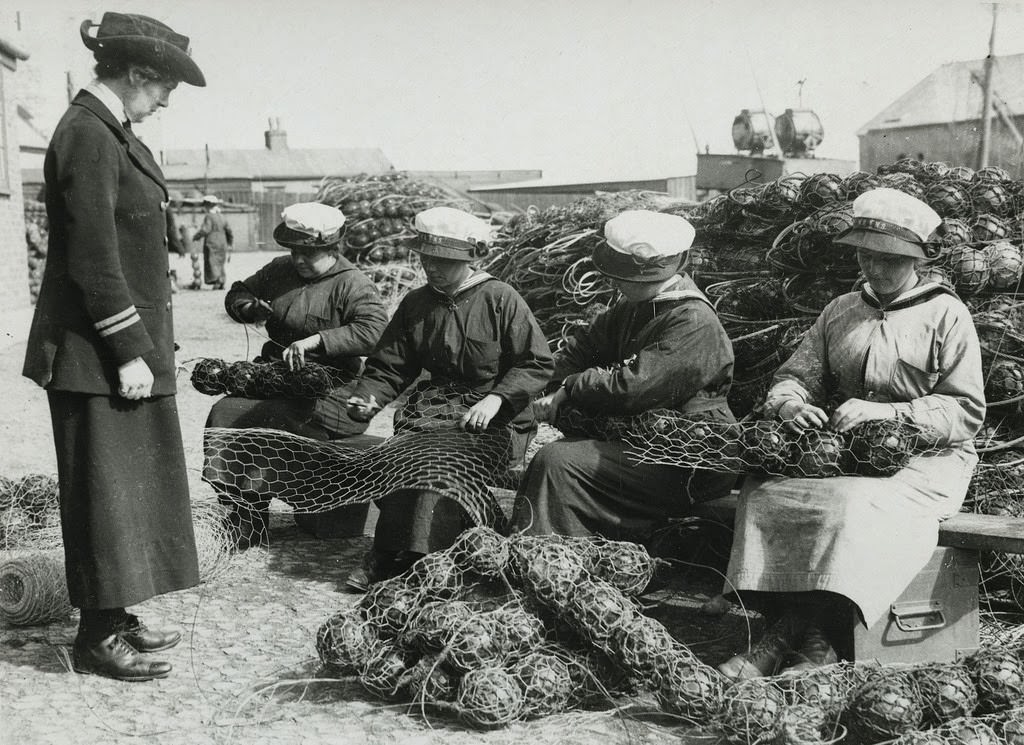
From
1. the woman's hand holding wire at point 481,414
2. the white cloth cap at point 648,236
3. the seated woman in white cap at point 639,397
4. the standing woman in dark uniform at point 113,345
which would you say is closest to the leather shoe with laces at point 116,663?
the standing woman in dark uniform at point 113,345

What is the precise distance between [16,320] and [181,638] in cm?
1254

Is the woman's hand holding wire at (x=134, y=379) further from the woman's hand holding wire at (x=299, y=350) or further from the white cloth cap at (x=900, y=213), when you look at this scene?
the white cloth cap at (x=900, y=213)

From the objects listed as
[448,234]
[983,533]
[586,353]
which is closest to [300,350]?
[448,234]

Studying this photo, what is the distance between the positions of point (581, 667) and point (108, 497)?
171 centimetres

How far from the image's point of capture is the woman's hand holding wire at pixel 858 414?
3670mm

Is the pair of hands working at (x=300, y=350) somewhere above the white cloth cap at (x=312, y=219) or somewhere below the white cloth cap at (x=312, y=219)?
below

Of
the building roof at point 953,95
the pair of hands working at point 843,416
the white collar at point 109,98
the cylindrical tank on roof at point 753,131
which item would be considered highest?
the building roof at point 953,95

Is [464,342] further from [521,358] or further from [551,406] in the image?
[551,406]

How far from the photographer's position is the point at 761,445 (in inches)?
146

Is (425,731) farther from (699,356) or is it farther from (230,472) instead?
(230,472)

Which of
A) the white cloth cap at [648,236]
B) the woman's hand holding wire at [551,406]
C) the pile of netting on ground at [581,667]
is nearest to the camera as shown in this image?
the pile of netting on ground at [581,667]

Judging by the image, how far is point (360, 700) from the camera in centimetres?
354

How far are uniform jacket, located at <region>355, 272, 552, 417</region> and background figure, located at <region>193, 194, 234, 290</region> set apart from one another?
17209 mm

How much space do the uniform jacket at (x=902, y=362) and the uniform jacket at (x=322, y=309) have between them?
2.31m
